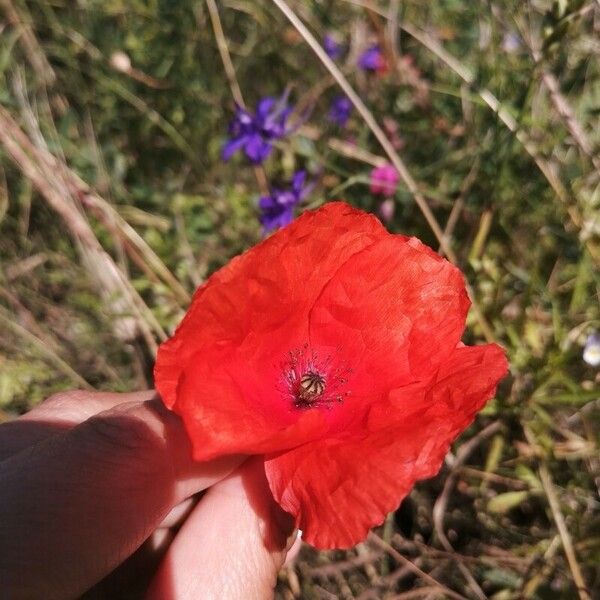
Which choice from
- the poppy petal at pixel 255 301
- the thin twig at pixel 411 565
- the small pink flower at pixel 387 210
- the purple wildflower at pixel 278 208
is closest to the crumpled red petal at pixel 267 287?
the poppy petal at pixel 255 301

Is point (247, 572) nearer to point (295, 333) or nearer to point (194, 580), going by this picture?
point (194, 580)

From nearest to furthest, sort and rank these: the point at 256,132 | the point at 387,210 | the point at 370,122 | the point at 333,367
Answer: the point at 333,367, the point at 370,122, the point at 256,132, the point at 387,210

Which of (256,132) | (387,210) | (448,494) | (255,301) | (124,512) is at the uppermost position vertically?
(256,132)

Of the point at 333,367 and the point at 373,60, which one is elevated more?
the point at 373,60

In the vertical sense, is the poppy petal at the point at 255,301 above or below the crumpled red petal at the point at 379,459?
above

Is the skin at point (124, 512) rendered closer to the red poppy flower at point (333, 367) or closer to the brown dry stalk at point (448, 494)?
the red poppy flower at point (333, 367)

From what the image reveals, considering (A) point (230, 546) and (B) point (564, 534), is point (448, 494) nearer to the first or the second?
(B) point (564, 534)

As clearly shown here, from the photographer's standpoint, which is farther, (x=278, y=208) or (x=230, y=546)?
(x=278, y=208)

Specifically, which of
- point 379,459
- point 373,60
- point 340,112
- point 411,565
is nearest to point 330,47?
point 373,60
